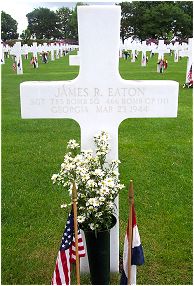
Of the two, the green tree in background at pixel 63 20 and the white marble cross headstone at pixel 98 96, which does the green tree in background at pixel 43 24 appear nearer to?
the green tree in background at pixel 63 20

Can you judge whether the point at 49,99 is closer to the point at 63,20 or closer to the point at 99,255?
the point at 99,255


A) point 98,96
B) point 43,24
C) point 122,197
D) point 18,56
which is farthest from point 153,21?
point 98,96

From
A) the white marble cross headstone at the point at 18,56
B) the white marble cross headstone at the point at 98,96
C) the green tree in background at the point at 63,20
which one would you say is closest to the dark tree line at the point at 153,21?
the green tree in background at the point at 63,20

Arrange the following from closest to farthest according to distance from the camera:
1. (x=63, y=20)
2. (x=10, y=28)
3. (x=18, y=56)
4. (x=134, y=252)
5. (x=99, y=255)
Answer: (x=134, y=252) < (x=99, y=255) < (x=18, y=56) < (x=10, y=28) < (x=63, y=20)

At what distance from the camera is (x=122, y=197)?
6.02 metres

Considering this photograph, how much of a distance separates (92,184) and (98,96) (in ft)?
2.97

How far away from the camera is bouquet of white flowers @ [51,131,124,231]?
11.4ft

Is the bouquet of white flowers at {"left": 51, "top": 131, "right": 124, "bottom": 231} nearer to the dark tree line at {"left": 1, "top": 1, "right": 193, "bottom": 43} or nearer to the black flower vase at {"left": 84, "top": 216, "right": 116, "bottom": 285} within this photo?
the black flower vase at {"left": 84, "top": 216, "right": 116, "bottom": 285}

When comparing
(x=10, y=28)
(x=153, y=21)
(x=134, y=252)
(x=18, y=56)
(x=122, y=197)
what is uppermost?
(x=10, y=28)

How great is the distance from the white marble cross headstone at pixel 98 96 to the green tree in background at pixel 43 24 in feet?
314

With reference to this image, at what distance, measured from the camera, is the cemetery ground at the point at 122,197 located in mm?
4418

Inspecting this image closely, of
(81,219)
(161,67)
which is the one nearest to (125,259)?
(81,219)

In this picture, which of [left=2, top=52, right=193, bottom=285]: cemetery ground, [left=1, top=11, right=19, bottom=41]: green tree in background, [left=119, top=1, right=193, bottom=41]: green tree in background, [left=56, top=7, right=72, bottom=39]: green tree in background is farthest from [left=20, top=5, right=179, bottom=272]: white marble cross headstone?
[left=56, top=7, right=72, bottom=39]: green tree in background

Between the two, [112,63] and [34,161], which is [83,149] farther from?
[34,161]
